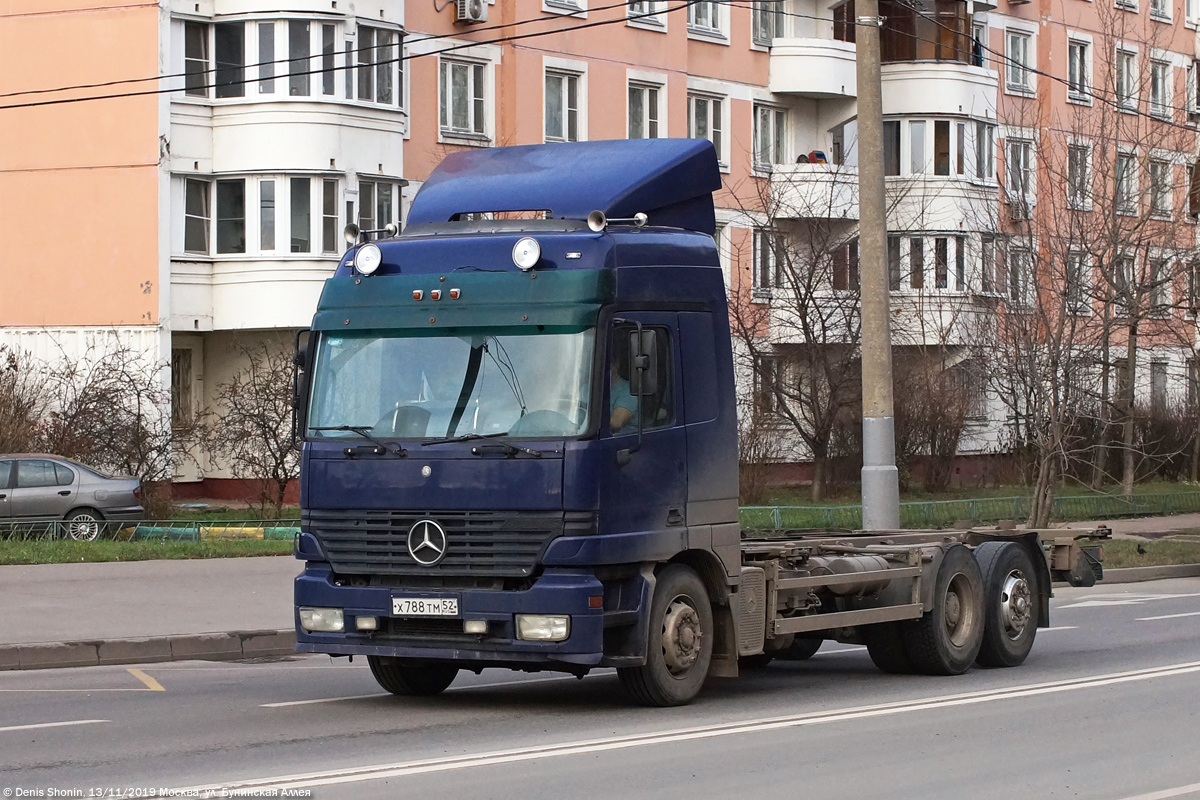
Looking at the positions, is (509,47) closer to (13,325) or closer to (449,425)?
(13,325)

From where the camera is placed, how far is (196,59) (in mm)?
36469

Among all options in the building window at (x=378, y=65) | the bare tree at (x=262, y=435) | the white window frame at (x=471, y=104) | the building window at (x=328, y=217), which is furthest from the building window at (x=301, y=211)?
the white window frame at (x=471, y=104)

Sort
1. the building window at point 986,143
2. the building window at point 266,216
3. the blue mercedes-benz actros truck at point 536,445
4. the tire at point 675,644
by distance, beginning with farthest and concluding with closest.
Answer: the building window at point 986,143 → the building window at point 266,216 → the tire at point 675,644 → the blue mercedes-benz actros truck at point 536,445

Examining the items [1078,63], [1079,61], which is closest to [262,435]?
[1078,63]

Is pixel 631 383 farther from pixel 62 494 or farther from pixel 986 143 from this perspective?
pixel 986 143

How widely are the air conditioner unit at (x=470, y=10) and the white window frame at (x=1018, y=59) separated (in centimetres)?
1906

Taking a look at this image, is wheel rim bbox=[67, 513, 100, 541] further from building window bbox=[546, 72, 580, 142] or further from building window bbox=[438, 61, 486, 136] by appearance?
building window bbox=[546, 72, 580, 142]

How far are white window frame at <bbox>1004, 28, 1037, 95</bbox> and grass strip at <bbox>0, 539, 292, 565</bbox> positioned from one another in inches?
1366

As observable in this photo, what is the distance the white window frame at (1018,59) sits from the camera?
172 ft

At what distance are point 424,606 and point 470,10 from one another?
30929 millimetres

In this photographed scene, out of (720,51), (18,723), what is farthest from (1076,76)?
(18,723)

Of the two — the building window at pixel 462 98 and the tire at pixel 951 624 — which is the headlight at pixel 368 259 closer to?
the tire at pixel 951 624

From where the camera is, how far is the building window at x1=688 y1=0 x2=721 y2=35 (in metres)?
45.6

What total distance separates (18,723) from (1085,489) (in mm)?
33474
